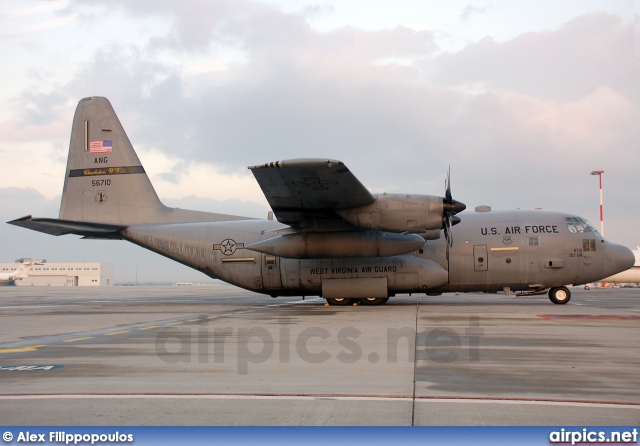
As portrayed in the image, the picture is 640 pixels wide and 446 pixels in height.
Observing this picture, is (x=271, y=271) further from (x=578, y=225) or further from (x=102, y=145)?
(x=578, y=225)

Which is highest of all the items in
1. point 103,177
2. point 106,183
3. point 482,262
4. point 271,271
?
point 103,177

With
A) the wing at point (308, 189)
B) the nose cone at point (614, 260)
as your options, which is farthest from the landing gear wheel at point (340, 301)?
the nose cone at point (614, 260)

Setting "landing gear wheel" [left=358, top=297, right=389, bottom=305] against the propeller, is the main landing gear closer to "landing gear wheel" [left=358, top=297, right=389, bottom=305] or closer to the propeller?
"landing gear wheel" [left=358, top=297, right=389, bottom=305]

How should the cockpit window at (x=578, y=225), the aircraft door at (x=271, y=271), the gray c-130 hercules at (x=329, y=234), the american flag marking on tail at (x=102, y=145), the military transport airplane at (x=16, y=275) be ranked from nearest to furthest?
the gray c-130 hercules at (x=329, y=234)
the cockpit window at (x=578, y=225)
the aircraft door at (x=271, y=271)
the american flag marking on tail at (x=102, y=145)
the military transport airplane at (x=16, y=275)

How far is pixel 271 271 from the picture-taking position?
2503 centimetres

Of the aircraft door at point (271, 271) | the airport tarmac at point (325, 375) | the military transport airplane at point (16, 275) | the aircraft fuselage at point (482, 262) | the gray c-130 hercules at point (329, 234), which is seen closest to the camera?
the airport tarmac at point (325, 375)

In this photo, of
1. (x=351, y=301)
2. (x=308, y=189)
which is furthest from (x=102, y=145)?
(x=351, y=301)

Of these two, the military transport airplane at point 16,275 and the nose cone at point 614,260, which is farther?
the military transport airplane at point 16,275

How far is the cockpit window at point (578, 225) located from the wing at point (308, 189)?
9.02 m

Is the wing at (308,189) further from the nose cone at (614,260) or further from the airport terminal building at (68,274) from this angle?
the airport terminal building at (68,274)

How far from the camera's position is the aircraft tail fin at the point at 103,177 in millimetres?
27219

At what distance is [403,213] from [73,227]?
15186 mm

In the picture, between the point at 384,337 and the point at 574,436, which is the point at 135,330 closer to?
the point at 384,337

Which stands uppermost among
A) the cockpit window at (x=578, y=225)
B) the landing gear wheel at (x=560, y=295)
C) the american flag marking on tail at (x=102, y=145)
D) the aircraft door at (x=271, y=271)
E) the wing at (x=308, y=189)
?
the american flag marking on tail at (x=102, y=145)
